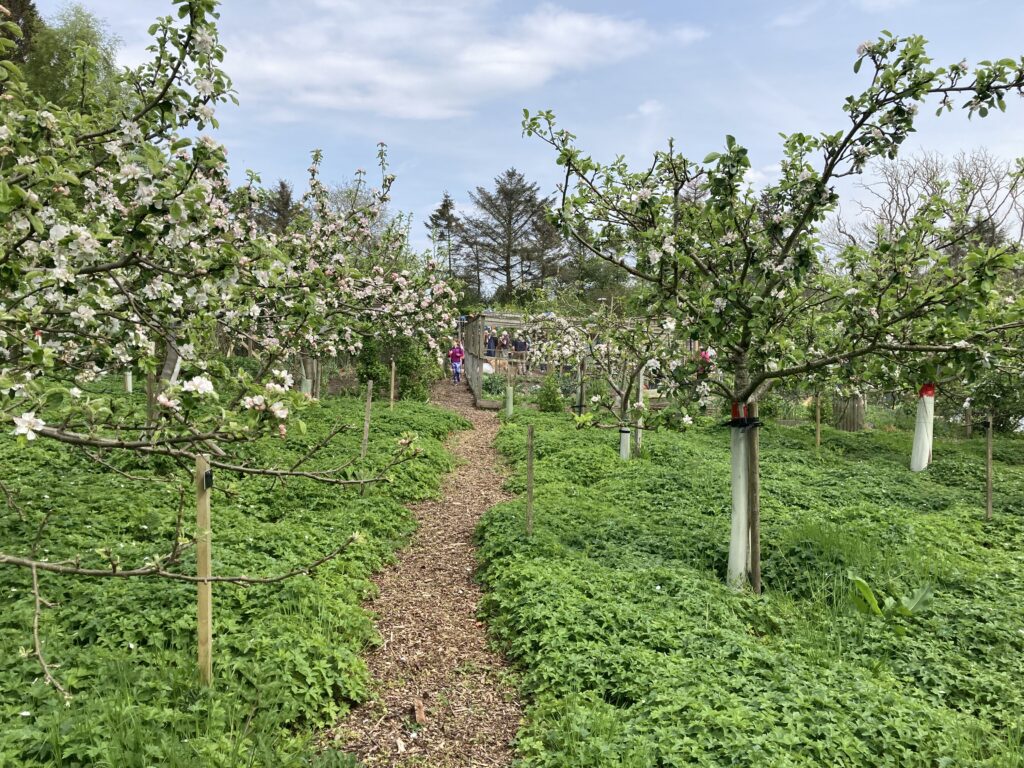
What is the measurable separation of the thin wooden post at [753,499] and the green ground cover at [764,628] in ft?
0.83

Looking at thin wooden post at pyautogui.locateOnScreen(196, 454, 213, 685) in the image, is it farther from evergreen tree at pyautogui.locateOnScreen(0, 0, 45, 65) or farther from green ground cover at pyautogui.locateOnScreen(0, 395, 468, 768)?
evergreen tree at pyautogui.locateOnScreen(0, 0, 45, 65)

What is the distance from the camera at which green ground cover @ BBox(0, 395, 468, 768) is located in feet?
8.66

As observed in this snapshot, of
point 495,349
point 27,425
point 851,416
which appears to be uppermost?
point 495,349

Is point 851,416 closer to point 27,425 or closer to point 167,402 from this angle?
point 167,402

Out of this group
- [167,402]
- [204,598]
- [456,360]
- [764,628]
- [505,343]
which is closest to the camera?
[167,402]

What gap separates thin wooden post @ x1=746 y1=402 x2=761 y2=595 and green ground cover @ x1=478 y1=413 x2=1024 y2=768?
254mm

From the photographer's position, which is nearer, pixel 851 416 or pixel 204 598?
pixel 204 598

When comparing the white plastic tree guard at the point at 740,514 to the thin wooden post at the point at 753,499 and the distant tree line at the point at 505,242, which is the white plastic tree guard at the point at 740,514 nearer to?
the thin wooden post at the point at 753,499

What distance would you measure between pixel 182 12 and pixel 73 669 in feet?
10.0

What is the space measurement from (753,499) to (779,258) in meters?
1.99

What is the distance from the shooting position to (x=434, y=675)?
393 cm

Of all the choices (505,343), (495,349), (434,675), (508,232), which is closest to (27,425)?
(434,675)

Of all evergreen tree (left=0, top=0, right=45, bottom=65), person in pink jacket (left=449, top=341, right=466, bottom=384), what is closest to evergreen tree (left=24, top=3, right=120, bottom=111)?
evergreen tree (left=0, top=0, right=45, bottom=65)

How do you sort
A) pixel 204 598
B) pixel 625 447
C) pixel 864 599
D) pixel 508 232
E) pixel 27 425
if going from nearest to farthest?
pixel 27 425
pixel 204 598
pixel 864 599
pixel 625 447
pixel 508 232
